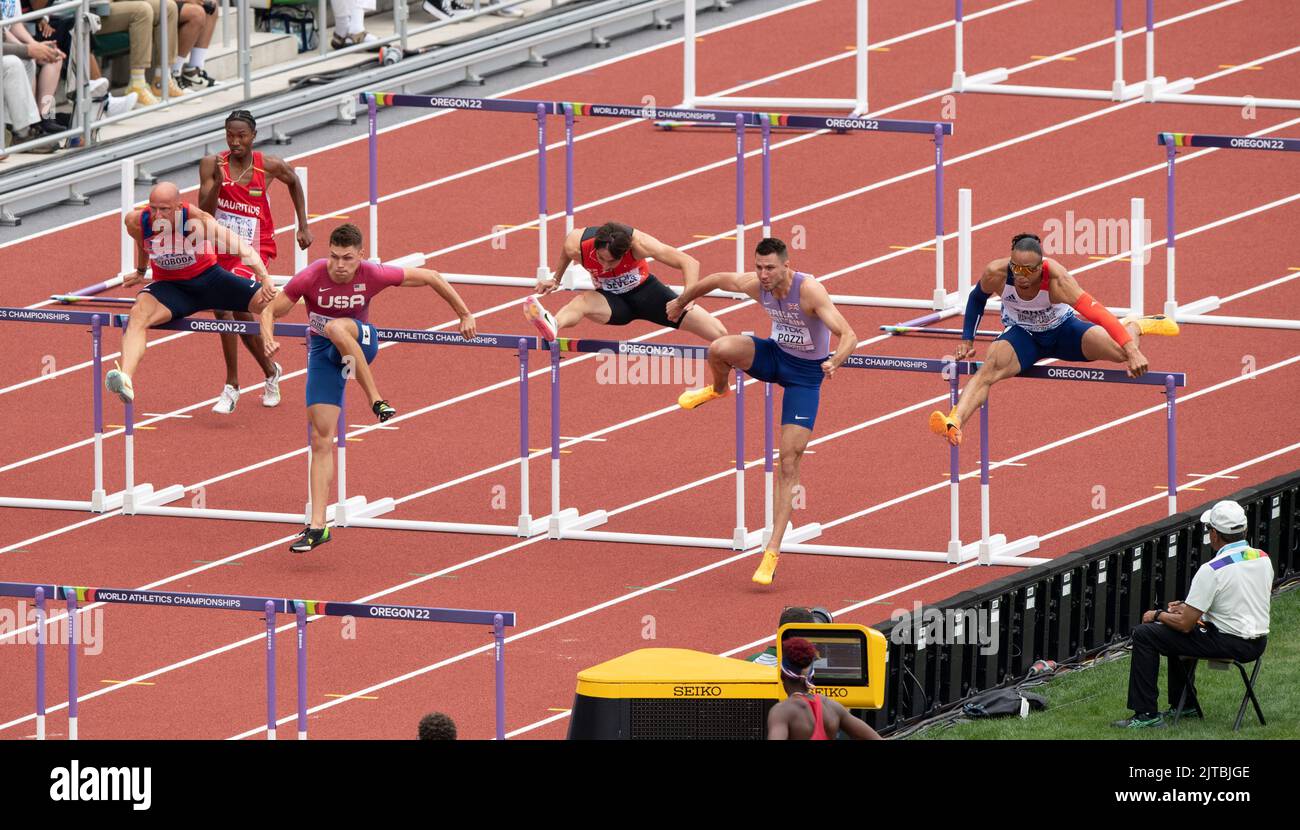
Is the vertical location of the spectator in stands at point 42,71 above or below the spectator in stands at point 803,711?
above

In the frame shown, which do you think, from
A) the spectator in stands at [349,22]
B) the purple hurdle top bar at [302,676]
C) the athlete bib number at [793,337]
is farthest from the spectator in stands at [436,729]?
the spectator in stands at [349,22]

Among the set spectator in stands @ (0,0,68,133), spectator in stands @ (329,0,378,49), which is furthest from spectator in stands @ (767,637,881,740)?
spectator in stands @ (329,0,378,49)

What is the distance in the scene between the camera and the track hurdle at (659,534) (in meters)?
17.1

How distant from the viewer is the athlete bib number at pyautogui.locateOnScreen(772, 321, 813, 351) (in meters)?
16.9

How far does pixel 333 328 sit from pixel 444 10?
9.63 meters

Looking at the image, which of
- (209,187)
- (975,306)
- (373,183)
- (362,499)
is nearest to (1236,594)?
(975,306)

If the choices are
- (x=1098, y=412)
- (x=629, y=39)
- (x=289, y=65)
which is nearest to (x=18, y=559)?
(x=1098, y=412)

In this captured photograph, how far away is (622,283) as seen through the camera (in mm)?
18484

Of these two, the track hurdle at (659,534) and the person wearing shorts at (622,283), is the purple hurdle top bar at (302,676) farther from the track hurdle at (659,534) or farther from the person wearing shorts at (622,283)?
the person wearing shorts at (622,283)

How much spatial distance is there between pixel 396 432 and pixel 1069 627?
5271 mm

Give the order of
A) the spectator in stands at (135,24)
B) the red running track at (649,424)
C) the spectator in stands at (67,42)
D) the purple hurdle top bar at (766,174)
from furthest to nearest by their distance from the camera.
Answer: the spectator in stands at (135,24) → the spectator in stands at (67,42) → the purple hurdle top bar at (766,174) → the red running track at (649,424)

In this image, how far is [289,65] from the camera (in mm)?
25047

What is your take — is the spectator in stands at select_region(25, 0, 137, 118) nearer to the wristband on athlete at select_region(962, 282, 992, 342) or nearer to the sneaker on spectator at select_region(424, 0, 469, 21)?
the sneaker on spectator at select_region(424, 0, 469, 21)

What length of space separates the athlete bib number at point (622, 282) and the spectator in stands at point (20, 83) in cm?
591
